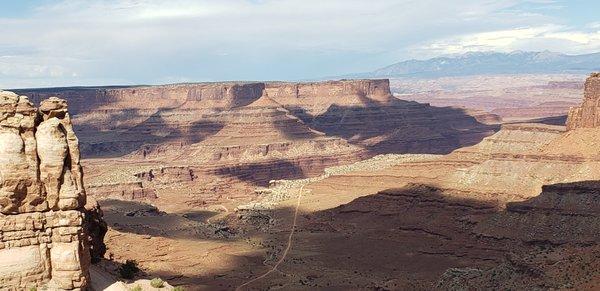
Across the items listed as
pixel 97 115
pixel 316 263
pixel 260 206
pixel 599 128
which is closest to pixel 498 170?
pixel 599 128

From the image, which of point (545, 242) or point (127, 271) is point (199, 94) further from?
point (127, 271)

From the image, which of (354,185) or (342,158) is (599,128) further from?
(342,158)

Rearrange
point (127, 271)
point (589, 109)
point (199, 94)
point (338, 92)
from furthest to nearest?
point (338, 92)
point (199, 94)
point (589, 109)
point (127, 271)

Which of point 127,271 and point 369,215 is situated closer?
point 127,271

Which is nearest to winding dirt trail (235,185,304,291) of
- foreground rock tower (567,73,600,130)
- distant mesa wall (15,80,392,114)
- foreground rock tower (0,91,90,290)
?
foreground rock tower (0,91,90,290)

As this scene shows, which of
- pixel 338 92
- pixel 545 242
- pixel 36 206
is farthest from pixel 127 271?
pixel 338 92

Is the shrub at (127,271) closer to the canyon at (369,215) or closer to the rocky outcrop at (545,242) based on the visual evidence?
the canyon at (369,215)

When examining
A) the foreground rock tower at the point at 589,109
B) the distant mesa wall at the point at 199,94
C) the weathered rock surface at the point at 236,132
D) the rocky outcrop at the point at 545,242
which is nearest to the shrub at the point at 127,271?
the rocky outcrop at the point at 545,242
